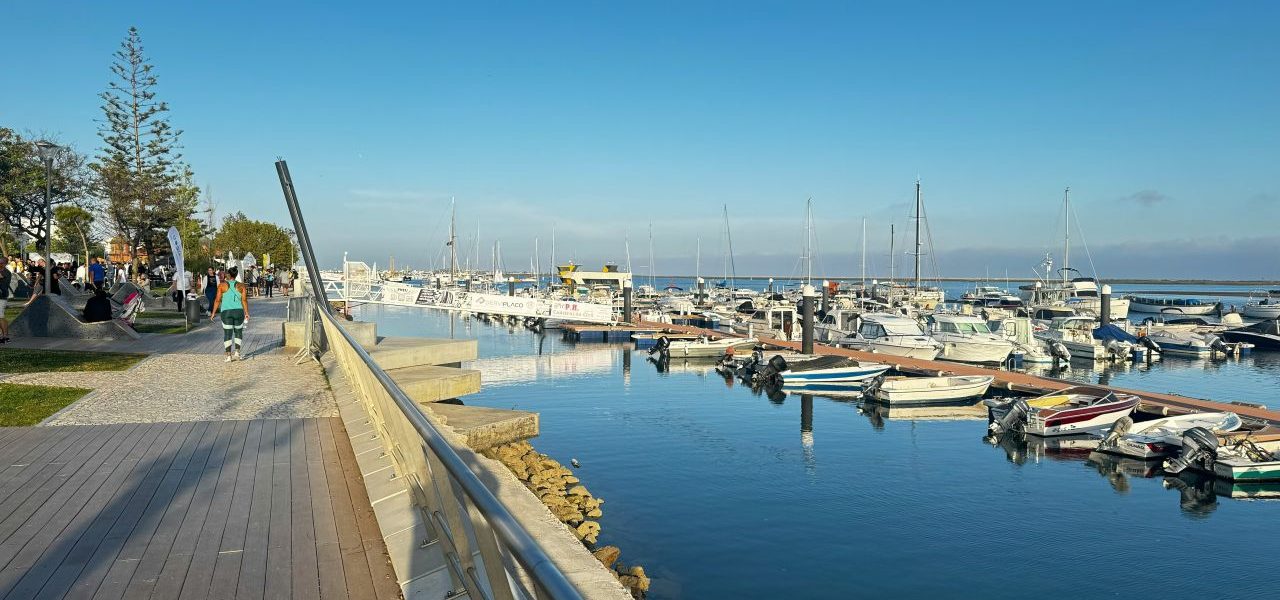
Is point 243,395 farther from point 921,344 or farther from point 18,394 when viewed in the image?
point 921,344

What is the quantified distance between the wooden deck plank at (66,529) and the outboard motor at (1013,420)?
21.2 m

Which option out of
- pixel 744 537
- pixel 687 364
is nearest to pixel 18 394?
pixel 744 537

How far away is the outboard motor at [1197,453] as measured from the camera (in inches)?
729

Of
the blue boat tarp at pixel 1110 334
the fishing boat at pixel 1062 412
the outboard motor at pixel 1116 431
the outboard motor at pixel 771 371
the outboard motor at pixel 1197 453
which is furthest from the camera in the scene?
the blue boat tarp at pixel 1110 334

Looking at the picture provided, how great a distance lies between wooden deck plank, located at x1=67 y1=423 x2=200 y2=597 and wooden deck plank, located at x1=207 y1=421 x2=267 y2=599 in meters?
0.61

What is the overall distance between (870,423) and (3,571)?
23.5 metres

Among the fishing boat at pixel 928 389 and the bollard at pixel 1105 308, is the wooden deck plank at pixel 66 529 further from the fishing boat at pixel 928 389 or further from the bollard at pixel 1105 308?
the bollard at pixel 1105 308

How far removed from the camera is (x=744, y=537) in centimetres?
1398

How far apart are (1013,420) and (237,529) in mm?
21671

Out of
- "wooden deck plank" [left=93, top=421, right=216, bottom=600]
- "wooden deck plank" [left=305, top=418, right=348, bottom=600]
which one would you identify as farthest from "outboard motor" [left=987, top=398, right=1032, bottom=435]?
"wooden deck plank" [left=93, top=421, right=216, bottom=600]

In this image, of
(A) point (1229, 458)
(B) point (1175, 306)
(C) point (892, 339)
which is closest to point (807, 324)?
(C) point (892, 339)

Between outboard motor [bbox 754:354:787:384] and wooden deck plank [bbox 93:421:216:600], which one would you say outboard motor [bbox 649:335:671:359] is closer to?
outboard motor [bbox 754:354:787:384]

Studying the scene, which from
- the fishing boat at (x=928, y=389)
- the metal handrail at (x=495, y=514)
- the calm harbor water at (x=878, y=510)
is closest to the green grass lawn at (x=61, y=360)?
the calm harbor water at (x=878, y=510)

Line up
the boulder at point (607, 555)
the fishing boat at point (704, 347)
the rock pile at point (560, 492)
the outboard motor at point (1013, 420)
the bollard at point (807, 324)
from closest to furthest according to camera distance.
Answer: the boulder at point (607, 555)
the rock pile at point (560, 492)
the outboard motor at point (1013, 420)
the bollard at point (807, 324)
the fishing boat at point (704, 347)
